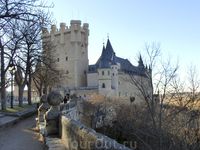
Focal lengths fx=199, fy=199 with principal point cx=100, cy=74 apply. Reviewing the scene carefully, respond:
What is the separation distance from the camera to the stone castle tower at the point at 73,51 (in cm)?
5303

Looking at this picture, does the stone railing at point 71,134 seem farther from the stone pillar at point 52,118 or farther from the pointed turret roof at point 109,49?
the pointed turret roof at point 109,49

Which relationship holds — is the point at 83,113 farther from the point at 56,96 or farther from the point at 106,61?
the point at 106,61

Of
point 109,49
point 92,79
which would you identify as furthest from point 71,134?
point 109,49

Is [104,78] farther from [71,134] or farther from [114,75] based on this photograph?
[71,134]

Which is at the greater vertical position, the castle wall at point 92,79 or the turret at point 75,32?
the turret at point 75,32

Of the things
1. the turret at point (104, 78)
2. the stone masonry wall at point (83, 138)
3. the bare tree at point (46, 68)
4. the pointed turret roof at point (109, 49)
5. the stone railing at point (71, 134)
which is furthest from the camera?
the pointed turret roof at point (109, 49)

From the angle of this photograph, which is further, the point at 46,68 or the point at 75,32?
the point at 75,32

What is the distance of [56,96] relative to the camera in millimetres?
6258

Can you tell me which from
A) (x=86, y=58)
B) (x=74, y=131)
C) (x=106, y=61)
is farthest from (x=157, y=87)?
(x=86, y=58)

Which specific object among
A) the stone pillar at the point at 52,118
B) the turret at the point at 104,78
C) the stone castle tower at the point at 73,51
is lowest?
the stone pillar at the point at 52,118

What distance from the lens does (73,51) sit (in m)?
53.5

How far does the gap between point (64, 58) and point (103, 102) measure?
1188 inches

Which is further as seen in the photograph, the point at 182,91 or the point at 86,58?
the point at 86,58

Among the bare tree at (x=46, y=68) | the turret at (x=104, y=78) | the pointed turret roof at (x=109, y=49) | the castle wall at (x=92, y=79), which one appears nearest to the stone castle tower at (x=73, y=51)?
the castle wall at (x=92, y=79)
